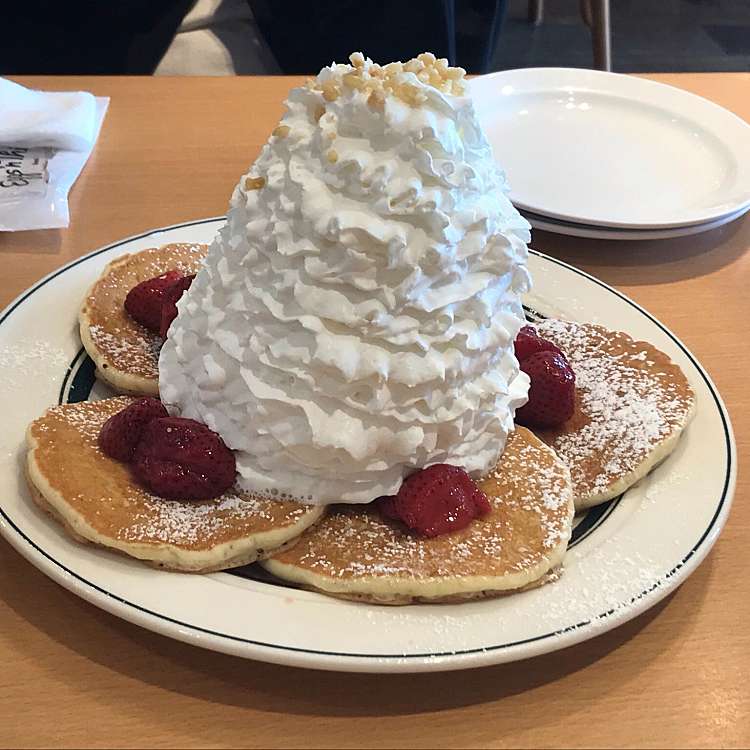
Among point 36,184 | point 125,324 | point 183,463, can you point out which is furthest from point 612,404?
point 36,184

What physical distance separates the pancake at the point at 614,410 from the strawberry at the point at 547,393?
0.9 inches

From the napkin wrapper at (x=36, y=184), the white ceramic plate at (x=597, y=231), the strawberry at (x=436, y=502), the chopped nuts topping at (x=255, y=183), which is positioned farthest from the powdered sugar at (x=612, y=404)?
the napkin wrapper at (x=36, y=184)

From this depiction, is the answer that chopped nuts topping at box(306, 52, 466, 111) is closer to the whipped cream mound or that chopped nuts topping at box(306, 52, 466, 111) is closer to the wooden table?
the whipped cream mound

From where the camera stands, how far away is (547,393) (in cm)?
106

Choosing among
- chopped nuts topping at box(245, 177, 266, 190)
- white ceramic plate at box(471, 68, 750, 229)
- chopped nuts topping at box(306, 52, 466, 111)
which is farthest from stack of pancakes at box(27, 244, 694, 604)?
white ceramic plate at box(471, 68, 750, 229)

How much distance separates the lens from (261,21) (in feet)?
7.65

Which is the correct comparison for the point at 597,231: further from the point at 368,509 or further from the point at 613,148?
the point at 368,509

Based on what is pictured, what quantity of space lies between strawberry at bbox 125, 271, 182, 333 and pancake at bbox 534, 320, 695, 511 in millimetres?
513

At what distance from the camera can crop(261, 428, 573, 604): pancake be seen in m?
0.82

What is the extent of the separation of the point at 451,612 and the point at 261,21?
1.94 metres

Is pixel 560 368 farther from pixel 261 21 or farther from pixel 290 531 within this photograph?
pixel 261 21

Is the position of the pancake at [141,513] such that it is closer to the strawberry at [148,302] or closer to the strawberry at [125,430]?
the strawberry at [125,430]

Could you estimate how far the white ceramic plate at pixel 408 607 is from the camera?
760 millimetres

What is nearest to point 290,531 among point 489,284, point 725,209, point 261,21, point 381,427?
point 381,427
